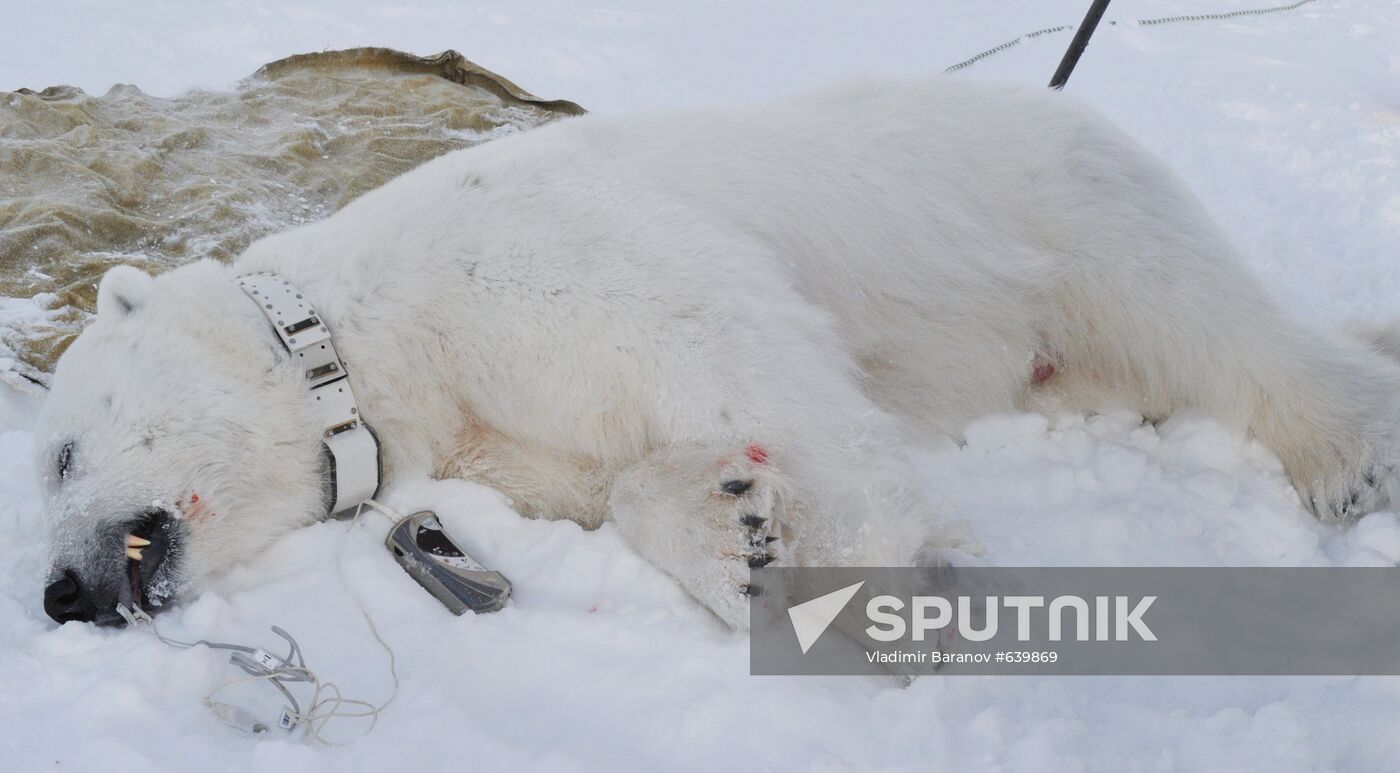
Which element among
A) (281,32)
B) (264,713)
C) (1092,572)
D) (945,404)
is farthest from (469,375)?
(281,32)

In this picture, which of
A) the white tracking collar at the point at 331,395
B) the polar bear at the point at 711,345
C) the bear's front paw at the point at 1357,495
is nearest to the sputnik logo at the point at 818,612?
the polar bear at the point at 711,345

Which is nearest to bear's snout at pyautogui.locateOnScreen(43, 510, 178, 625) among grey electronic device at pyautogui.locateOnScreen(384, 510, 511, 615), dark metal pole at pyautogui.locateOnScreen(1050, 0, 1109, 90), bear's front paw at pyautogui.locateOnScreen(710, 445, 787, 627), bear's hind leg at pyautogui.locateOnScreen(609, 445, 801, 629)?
grey electronic device at pyautogui.locateOnScreen(384, 510, 511, 615)

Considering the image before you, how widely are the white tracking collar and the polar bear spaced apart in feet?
0.17

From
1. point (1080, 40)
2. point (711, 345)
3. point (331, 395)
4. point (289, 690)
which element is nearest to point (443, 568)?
point (289, 690)

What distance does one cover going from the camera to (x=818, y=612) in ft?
7.66

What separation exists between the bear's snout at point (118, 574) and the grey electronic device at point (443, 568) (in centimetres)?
56

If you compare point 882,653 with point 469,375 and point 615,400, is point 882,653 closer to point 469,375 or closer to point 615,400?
point 615,400

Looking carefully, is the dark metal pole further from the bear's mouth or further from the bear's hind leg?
the bear's mouth

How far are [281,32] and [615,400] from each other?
7.79 m

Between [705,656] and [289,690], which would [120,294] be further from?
[705,656]

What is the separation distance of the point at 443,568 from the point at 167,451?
793 mm

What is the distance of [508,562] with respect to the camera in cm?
264

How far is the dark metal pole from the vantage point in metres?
5.24

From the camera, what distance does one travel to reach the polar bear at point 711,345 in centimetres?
252
